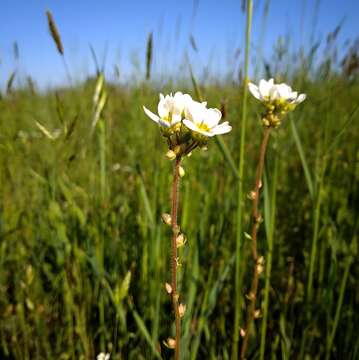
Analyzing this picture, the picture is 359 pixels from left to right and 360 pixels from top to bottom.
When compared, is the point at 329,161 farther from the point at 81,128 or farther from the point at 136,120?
the point at 81,128

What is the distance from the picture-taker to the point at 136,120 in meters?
3.07

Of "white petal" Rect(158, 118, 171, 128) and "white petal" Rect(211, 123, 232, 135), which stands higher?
"white petal" Rect(211, 123, 232, 135)

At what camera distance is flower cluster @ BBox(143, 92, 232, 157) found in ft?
2.48

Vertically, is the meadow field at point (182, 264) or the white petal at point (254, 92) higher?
the white petal at point (254, 92)

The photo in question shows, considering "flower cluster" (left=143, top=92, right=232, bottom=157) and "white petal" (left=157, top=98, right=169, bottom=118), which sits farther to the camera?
"white petal" (left=157, top=98, right=169, bottom=118)

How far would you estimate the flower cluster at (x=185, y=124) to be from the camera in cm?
76

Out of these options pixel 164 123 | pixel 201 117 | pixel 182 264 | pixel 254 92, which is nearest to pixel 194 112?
pixel 201 117

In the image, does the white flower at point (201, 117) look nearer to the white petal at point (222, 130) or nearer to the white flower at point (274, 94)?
the white petal at point (222, 130)

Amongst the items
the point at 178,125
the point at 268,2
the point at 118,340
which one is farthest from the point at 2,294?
the point at 268,2

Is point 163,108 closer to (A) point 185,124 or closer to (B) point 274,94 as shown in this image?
(A) point 185,124

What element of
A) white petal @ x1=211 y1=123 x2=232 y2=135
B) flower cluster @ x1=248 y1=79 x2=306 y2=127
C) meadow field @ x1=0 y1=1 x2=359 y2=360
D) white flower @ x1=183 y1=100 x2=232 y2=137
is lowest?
meadow field @ x1=0 y1=1 x2=359 y2=360

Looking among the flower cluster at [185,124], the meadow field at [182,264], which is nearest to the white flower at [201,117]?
the flower cluster at [185,124]

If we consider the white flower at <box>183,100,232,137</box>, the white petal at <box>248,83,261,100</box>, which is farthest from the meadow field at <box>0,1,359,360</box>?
the white flower at <box>183,100,232,137</box>

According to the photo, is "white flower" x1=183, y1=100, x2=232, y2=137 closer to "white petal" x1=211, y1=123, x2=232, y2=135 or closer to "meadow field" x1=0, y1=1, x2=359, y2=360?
"white petal" x1=211, y1=123, x2=232, y2=135
